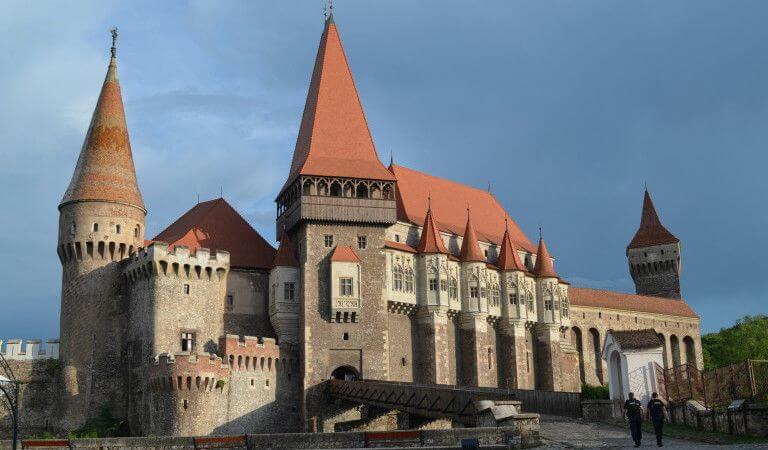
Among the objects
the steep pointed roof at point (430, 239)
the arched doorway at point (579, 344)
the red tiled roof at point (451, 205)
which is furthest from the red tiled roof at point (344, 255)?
the arched doorway at point (579, 344)

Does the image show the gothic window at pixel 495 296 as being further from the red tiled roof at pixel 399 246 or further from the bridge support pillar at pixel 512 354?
the red tiled roof at pixel 399 246

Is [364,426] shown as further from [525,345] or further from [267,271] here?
[525,345]

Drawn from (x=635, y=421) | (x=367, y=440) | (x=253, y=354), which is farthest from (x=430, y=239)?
(x=635, y=421)

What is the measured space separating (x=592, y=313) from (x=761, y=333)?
1492 centimetres

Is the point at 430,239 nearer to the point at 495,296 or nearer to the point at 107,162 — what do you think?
the point at 495,296

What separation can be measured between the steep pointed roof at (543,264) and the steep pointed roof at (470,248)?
21.3ft

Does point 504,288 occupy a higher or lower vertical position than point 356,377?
higher

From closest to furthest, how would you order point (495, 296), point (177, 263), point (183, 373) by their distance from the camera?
point (183, 373)
point (177, 263)
point (495, 296)

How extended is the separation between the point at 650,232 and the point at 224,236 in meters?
Answer: 51.7

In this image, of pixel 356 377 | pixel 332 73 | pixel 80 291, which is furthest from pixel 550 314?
pixel 80 291

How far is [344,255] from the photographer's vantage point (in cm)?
4731

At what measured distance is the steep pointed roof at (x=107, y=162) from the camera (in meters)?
45.9

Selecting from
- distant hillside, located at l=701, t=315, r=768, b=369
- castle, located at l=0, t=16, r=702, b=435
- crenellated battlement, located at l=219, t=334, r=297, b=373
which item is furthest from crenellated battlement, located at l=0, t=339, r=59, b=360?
distant hillside, located at l=701, t=315, r=768, b=369

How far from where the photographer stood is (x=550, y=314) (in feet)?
190
